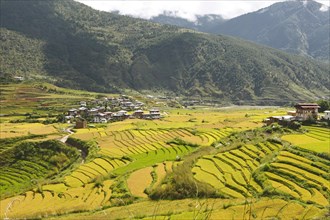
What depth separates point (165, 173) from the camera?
46.5 meters

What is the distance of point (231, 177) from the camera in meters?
39.2

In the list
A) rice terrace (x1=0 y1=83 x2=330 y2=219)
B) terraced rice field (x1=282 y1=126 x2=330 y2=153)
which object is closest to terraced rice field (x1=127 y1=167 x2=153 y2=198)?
rice terrace (x1=0 y1=83 x2=330 y2=219)

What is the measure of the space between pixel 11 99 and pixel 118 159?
314ft

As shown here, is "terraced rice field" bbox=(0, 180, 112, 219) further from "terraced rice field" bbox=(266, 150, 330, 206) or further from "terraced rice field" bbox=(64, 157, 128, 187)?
"terraced rice field" bbox=(266, 150, 330, 206)

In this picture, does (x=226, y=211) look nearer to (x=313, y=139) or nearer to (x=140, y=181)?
(x=140, y=181)

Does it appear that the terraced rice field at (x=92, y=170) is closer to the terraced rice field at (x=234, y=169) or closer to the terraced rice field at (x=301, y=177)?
the terraced rice field at (x=234, y=169)

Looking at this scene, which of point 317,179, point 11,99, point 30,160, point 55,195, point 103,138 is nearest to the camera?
point 317,179

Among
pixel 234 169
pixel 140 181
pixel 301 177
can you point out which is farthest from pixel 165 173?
pixel 301 177

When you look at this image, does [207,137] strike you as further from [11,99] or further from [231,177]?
[11,99]

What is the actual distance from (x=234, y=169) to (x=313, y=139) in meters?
15.3

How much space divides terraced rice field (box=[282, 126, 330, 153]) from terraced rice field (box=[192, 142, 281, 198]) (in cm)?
321

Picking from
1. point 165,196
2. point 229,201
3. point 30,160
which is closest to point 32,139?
point 30,160

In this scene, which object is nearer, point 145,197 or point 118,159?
point 145,197

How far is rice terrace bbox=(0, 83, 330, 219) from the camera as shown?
31.8 metres
